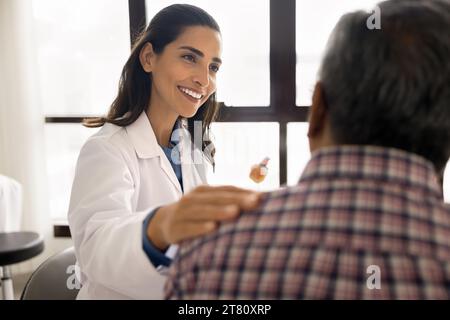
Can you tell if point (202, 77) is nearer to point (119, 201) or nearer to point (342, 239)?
point (119, 201)

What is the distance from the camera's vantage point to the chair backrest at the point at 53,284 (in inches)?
50.3

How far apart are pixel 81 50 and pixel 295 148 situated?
1.49 m

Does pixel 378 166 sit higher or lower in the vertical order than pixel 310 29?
lower

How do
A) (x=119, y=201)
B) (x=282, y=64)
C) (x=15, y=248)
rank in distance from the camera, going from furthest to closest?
(x=282, y=64) < (x=15, y=248) < (x=119, y=201)

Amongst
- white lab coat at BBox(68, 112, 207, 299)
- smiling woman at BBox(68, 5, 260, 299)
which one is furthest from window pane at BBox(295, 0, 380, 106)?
white lab coat at BBox(68, 112, 207, 299)

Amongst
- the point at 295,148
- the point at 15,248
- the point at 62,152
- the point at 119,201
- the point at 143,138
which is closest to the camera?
the point at 119,201

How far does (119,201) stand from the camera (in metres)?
0.88

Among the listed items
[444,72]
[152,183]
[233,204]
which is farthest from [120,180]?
[444,72]

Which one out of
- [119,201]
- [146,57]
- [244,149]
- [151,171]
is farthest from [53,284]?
[244,149]

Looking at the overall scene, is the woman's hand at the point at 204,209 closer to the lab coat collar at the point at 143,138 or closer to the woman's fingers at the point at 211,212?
the woman's fingers at the point at 211,212

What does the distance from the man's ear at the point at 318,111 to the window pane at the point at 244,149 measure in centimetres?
229

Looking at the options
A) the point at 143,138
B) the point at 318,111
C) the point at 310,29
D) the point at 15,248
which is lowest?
the point at 15,248

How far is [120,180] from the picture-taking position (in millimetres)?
936
